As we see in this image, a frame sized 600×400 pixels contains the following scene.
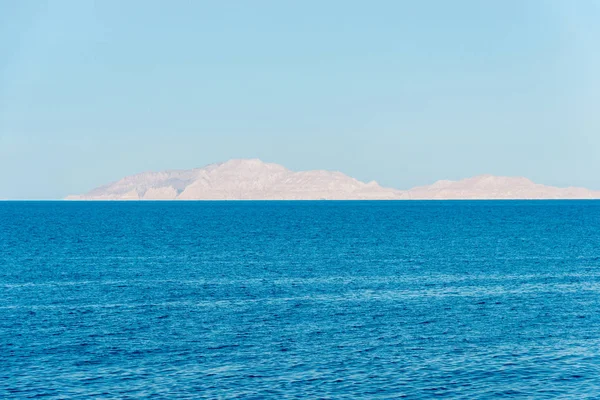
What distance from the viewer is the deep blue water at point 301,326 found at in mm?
41031

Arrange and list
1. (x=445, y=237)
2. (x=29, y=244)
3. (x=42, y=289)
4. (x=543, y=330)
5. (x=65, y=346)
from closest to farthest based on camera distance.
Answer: (x=65, y=346)
(x=543, y=330)
(x=42, y=289)
(x=29, y=244)
(x=445, y=237)

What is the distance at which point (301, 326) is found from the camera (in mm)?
54688

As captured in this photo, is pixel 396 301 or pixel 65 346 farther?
pixel 396 301

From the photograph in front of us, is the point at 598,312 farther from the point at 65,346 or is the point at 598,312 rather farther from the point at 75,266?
the point at 75,266

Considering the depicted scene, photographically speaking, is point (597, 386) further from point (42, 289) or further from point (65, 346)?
point (42, 289)

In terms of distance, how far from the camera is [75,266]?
91625 mm

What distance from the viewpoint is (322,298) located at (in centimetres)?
6706

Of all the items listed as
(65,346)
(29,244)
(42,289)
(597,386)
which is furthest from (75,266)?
(597,386)

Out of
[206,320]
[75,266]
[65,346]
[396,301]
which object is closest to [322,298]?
[396,301]

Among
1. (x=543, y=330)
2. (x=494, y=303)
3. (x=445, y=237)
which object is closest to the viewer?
(x=543, y=330)

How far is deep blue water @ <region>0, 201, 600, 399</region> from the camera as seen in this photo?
135 ft

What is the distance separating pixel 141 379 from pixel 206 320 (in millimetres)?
15460

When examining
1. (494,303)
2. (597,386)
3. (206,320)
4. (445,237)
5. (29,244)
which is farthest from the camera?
(445,237)

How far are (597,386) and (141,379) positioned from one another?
2534 cm
